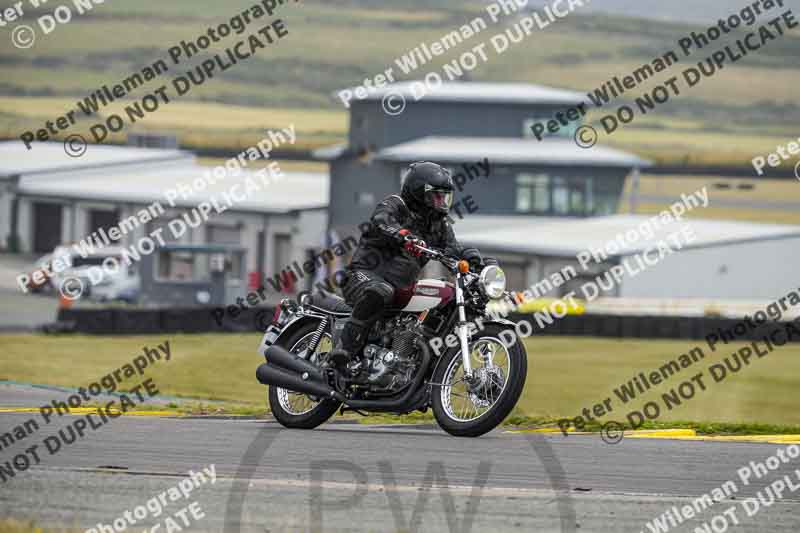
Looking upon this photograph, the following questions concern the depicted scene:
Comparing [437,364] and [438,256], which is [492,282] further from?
Result: [437,364]

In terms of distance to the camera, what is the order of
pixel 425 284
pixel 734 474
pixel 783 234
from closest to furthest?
pixel 734 474 → pixel 425 284 → pixel 783 234

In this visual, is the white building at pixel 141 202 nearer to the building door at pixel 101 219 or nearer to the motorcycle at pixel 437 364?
the building door at pixel 101 219

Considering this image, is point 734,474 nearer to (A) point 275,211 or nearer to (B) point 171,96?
(A) point 275,211

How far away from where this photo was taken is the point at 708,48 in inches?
6634

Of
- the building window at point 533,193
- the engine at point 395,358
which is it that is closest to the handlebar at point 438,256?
the engine at point 395,358

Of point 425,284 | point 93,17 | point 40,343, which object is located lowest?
point 40,343

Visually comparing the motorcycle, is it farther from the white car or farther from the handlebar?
the white car

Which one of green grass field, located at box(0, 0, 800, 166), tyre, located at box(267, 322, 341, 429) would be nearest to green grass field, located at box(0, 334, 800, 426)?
tyre, located at box(267, 322, 341, 429)

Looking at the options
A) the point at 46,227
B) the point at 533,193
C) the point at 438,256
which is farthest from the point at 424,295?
the point at 46,227

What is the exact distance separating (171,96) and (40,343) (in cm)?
10278

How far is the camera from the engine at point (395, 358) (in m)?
10.7

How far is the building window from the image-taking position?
6334 cm

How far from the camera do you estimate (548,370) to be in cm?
3266

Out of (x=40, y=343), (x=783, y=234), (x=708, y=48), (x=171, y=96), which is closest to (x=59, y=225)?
(x=783, y=234)
